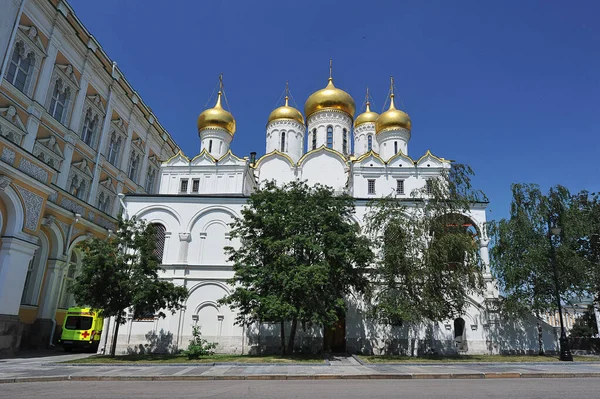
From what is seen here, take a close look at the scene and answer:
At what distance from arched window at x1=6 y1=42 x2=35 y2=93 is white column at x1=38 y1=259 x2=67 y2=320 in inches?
404

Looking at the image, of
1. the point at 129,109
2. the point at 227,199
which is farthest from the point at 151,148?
the point at 227,199

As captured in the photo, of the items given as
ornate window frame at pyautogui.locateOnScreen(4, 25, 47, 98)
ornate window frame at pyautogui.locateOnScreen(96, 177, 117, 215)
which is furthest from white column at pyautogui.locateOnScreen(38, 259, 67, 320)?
ornate window frame at pyautogui.locateOnScreen(4, 25, 47, 98)

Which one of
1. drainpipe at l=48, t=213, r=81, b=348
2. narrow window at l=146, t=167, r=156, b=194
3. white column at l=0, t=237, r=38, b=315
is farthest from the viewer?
narrow window at l=146, t=167, r=156, b=194

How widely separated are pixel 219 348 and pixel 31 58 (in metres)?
20.0

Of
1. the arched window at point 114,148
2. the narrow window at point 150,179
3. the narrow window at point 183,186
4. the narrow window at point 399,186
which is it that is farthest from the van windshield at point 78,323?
the narrow window at point 399,186

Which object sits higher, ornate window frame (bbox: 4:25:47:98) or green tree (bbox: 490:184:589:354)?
ornate window frame (bbox: 4:25:47:98)

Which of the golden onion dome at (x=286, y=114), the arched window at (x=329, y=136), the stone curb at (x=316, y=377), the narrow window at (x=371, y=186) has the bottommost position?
the stone curb at (x=316, y=377)

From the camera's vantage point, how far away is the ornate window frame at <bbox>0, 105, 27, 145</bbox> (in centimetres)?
2183

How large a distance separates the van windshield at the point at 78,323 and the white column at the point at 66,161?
28.8 ft

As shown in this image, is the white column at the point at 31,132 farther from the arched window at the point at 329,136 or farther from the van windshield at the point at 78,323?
the arched window at the point at 329,136

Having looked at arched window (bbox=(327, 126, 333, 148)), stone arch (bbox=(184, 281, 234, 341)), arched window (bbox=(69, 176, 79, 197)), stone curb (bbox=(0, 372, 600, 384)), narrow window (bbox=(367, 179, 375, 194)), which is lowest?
stone curb (bbox=(0, 372, 600, 384))

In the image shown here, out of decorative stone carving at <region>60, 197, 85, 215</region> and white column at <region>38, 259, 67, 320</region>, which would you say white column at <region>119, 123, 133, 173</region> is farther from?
white column at <region>38, 259, 67, 320</region>

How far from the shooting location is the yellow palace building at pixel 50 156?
18.6 metres

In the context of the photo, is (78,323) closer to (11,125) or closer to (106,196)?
(11,125)
